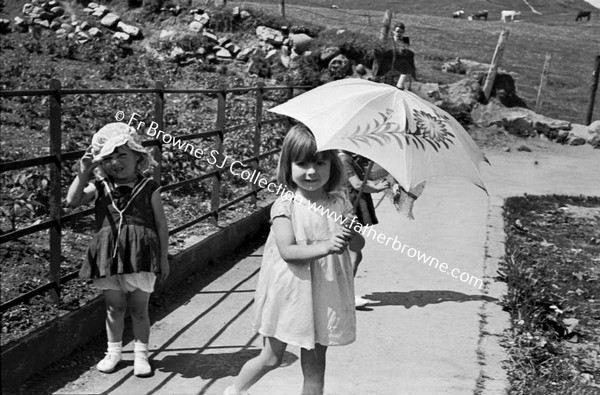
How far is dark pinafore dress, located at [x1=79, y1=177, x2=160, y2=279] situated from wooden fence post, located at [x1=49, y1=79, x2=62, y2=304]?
33cm

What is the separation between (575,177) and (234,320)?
30.8 feet

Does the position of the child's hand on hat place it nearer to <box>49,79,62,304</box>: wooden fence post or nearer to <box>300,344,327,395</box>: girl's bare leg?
<box>49,79,62,304</box>: wooden fence post

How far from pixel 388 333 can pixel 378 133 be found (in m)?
2.21

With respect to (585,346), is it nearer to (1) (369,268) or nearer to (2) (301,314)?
(1) (369,268)

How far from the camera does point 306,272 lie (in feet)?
11.6

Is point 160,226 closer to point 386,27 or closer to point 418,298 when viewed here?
point 418,298

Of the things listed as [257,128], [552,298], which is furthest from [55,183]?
[552,298]

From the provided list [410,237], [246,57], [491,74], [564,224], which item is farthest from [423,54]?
[410,237]

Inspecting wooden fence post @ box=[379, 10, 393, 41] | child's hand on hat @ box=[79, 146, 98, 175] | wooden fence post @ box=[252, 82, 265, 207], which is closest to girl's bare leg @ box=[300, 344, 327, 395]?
child's hand on hat @ box=[79, 146, 98, 175]

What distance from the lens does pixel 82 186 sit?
391 centimetres

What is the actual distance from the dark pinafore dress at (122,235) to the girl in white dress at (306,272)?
72 cm

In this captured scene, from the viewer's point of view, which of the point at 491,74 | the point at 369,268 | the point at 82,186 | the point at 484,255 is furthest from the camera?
the point at 491,74

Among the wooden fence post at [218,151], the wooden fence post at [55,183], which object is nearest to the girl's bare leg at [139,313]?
the wooden fence post at [55,183]

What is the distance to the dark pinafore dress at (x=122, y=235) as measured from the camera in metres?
3.97
